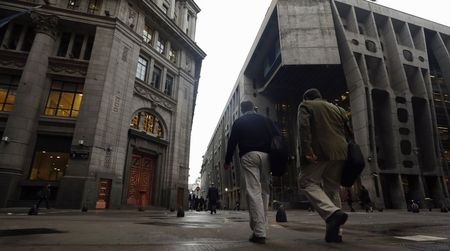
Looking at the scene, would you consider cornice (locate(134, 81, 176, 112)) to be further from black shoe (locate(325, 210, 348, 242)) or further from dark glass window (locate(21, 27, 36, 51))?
black shoe (locate(325, 210, 348, 242))

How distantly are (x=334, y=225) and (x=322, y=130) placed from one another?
1142 millimetres

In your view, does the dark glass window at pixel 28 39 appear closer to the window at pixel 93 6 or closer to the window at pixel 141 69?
the window at pixel 93 6

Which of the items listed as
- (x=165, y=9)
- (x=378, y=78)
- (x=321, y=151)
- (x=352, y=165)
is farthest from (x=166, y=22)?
(x=352, y=165)

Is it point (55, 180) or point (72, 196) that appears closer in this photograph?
point (72, 196)

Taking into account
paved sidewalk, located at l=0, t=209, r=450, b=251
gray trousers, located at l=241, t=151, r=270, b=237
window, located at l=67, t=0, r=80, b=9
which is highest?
window, located at l=67, t=0, r=80, b=9

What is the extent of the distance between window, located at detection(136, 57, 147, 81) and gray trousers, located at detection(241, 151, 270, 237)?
67.3 ft

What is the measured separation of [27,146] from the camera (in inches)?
645

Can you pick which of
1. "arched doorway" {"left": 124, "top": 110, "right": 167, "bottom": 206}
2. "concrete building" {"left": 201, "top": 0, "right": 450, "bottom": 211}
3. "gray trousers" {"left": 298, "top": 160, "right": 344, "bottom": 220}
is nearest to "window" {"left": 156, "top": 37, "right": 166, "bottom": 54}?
"arched doorway" {"left": 124, "top": 110, "right": 167, "bottom": 206}

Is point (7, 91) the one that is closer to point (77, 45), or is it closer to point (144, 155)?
point (77, 45)

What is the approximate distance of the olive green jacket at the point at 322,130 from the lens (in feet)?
10.6

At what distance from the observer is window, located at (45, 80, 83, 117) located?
18.0m

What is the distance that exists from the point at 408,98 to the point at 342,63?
7751 millimetres

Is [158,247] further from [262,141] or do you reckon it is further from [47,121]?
[47,121]

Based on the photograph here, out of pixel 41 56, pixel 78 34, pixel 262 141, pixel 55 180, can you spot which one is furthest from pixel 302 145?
pixel 78 34
